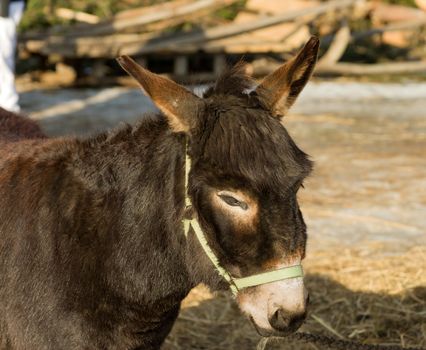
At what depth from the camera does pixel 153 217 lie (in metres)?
3.04

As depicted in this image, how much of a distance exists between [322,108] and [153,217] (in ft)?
33.8

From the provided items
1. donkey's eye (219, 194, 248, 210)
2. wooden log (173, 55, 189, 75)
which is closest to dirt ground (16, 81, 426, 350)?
donkey's eye (219, 194, 248, 210)

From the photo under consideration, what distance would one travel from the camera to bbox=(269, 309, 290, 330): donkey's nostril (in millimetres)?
2746

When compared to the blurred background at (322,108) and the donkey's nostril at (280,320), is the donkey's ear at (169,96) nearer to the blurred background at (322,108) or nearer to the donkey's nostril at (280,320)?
the blurred background at (322,108)

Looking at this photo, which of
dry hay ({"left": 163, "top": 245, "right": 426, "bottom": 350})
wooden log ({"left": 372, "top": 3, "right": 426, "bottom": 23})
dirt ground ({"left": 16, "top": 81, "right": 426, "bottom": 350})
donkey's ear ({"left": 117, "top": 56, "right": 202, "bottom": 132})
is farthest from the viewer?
wooden log ({"left": 372, "top": 3, "right": 426, "bottom": 23})

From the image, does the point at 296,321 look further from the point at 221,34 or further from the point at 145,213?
the point at 221,34

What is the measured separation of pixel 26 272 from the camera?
311 cm

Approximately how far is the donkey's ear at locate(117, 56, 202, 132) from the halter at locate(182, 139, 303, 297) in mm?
126

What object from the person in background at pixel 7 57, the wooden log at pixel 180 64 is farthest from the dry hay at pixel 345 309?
the wooden log at pixel 180 64

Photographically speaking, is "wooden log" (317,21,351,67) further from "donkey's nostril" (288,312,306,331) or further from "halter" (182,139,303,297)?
"donkey's nostril" (288,312,306,331)

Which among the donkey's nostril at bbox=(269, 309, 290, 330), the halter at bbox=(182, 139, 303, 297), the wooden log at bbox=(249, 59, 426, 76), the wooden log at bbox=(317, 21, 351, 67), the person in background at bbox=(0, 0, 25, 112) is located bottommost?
the wooden log at bbox=(249, 59, 426, 76)

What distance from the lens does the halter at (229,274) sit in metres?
2.75

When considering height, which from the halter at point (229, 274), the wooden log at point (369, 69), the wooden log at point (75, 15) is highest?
the halter at point (229, 274)

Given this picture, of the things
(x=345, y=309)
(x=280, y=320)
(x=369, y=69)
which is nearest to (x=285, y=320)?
Answer: (x=280, y=320)
